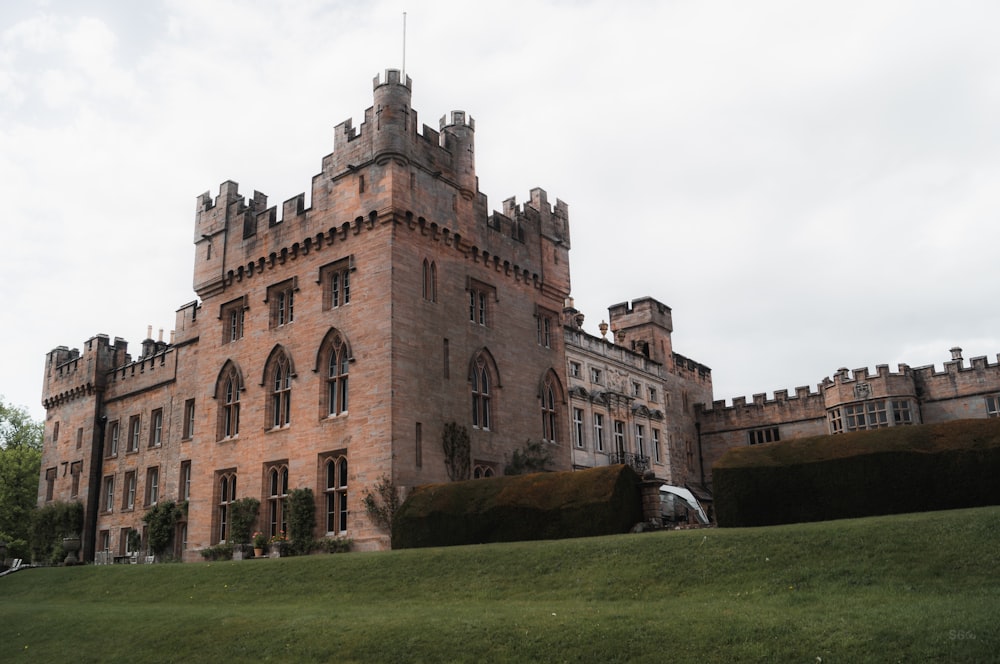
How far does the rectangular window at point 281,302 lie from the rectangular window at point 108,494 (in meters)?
16.8

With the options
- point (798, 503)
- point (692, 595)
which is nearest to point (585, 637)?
point (692, 595)

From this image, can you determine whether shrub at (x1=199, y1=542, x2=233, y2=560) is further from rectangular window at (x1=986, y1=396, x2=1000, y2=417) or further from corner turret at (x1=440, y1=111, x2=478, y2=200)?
rectangular window at (x1=986, y1=396, x2=1000, y2=417)

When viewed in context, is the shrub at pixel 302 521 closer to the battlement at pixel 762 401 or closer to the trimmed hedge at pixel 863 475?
the trimmed hedge at pixel 863 475

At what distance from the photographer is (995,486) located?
1605 centimetres

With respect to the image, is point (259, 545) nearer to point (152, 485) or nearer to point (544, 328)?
point (544, 328)

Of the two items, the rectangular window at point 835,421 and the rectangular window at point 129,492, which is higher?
the rectangular window at point 835,421

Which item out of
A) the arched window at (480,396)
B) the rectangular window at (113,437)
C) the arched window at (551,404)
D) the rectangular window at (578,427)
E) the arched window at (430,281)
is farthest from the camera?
the rectangular window at (113,437)

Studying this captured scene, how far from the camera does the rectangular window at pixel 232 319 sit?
31516 mm

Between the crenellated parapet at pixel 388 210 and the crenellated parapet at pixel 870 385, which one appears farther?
the crenellated parapet at pixel 870 385

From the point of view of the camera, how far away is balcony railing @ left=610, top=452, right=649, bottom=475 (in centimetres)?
4044

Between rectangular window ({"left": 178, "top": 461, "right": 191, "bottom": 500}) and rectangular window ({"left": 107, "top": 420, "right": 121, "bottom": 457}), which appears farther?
rectangular window ({"left": 107, "top": 420, "right": 121, "bottom": 457})

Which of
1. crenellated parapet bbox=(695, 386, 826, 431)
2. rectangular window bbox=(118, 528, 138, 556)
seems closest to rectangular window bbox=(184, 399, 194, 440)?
rectangular window bbox=(118, 528, 138, 556)

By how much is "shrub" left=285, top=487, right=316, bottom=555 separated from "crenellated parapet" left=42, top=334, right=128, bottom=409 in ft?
69.8

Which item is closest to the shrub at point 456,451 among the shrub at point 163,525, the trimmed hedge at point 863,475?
the trimmed hedge at point 863,475
